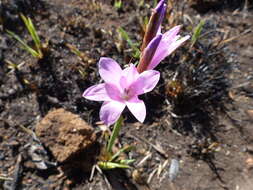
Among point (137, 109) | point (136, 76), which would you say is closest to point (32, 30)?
point (136, 76)

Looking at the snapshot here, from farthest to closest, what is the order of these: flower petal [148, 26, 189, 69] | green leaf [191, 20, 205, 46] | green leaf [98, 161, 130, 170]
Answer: green leaf [191, 20, 205, 46]
green leaf [98, 161, 130, 170]
flower petal [148, 26, 189, 69]

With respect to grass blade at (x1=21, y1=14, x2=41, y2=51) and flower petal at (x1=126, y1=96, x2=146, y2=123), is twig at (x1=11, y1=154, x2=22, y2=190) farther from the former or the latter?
flower petal at (x1=126, y1=96, x2=146, y2=123)

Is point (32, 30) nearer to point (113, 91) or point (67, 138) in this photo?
point (67, 138)

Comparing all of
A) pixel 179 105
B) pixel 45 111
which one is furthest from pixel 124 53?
pixel 45 111

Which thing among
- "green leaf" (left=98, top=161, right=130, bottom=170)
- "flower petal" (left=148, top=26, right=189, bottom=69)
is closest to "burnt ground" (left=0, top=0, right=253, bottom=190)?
"green leaf" (left=98, top=161, right=130, bottom=170)

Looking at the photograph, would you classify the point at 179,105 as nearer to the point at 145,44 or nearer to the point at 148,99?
the point at 148,99

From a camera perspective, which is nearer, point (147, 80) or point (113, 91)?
point (147, 80)

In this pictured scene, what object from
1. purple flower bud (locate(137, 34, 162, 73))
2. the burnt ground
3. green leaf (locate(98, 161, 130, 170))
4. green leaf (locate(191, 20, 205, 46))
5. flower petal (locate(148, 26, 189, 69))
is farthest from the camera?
green leaf (locate(191, 20, 205, 46))
